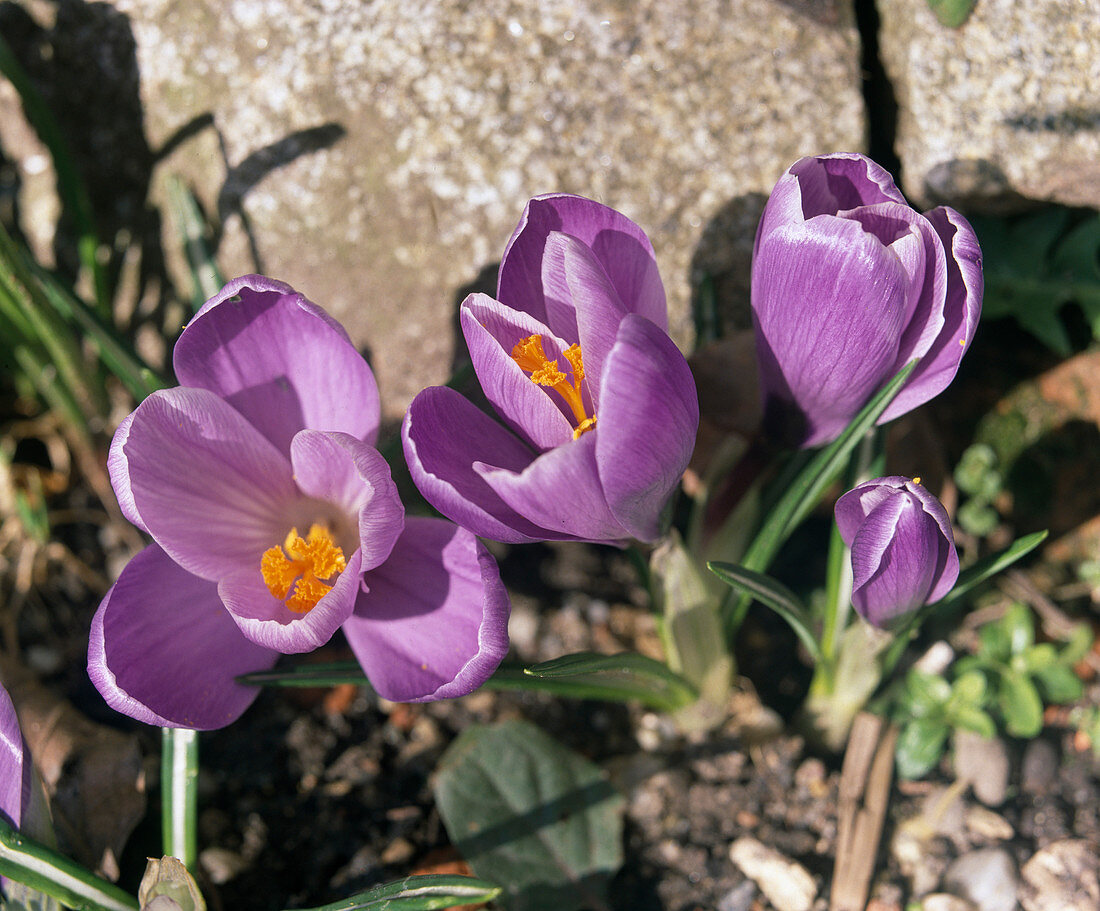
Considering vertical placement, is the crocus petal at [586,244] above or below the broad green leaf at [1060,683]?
above

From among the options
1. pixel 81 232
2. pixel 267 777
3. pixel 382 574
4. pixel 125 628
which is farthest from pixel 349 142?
pixel 267 777

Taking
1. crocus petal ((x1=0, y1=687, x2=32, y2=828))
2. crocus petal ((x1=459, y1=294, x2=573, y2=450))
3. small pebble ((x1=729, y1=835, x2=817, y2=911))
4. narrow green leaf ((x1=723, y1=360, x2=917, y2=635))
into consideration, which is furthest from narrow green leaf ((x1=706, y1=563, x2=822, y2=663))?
crocus petal ((x1=0, y1=687, x2=32, y2=828))

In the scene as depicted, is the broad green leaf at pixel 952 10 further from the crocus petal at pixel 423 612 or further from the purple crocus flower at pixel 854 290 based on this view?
the crocus petal at pixel 423 612

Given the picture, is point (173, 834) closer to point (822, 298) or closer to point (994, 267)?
point (822, 298)

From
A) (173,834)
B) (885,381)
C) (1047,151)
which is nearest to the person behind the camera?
(885,381)

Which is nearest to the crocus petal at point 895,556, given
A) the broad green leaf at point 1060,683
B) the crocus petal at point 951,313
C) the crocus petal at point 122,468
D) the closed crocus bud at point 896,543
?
the closed crocus bud at point 896,543

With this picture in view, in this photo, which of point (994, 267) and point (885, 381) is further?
point (994, 267)
